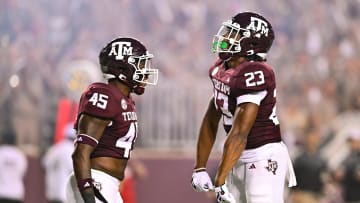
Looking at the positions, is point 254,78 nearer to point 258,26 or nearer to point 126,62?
point 258,26

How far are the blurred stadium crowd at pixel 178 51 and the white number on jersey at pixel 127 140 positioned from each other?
5.88 meters

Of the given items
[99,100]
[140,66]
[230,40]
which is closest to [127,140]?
[99,100]

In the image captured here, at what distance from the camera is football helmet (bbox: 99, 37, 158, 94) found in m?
6.00

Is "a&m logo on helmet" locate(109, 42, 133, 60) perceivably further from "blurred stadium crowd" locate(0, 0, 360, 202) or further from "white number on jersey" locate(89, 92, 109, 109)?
"blurred stadium crowd" locate(0, 0, 360, 202)

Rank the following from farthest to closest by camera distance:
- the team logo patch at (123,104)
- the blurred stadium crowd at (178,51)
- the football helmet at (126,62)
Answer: the blurred stadium crowd at (178,51)
the football helmet at (126,62)
the team logo patch at (123,104)

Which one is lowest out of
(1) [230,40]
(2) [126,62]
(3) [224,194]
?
(3) [224,194]

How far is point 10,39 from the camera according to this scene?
40.2 ft

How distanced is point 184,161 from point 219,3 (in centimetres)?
229

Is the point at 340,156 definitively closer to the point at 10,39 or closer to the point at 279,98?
the point at 279,98

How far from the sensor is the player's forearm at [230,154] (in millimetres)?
5777

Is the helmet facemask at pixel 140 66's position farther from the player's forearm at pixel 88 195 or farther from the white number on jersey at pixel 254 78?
the player's forearm at pixel 88 195

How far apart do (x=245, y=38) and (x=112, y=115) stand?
939 mm

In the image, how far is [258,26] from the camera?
606 cm

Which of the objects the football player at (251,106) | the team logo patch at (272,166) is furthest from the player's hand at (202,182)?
the team logo patch at (272,166)
